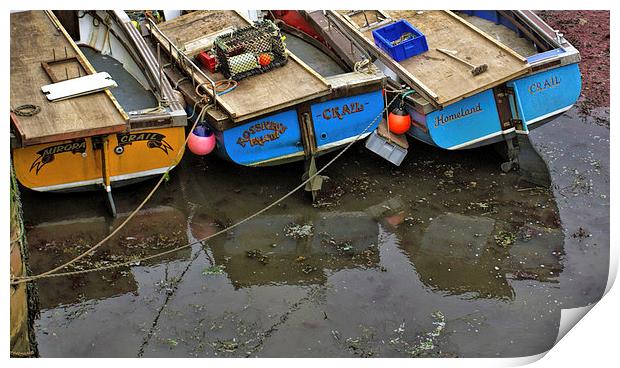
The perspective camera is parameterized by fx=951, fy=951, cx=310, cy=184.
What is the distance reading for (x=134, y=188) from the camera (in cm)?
1177

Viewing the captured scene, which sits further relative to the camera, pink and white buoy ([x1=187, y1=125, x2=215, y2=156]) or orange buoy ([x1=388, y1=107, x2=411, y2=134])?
orange buoy ([x1=388, y1=107, x2=411, y2=134])

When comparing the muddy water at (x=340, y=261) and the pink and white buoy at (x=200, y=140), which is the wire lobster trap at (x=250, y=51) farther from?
the muddy water at (x=340, y=261)

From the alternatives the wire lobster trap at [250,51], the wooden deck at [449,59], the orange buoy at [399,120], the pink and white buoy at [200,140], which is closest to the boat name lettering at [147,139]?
the pink and white buoy at [200,140]

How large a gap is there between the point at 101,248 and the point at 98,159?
1.10 metres

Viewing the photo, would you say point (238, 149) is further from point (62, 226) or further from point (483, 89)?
point (483, 89)

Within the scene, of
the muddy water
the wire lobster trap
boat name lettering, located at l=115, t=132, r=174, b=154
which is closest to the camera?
the muddy water

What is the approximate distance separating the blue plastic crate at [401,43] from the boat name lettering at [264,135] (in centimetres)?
182

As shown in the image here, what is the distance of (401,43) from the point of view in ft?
39.8

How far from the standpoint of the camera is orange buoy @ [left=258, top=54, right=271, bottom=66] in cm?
1184

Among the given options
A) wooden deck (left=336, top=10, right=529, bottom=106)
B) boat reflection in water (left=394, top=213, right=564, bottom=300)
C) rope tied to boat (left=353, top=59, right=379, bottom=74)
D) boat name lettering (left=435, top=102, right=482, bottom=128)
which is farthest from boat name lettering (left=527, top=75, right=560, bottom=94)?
rope tied to boat (left=353, top=59, right=379, bottom=74)

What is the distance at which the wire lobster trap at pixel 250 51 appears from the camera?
11.7 metres

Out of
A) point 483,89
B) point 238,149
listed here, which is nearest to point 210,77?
point 238,149

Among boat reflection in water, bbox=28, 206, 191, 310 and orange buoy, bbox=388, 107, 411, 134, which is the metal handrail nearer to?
boat reflection in water, bbox=28, 206, 191, 310

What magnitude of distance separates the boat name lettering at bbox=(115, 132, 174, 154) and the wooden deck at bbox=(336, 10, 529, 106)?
305 centimetres
